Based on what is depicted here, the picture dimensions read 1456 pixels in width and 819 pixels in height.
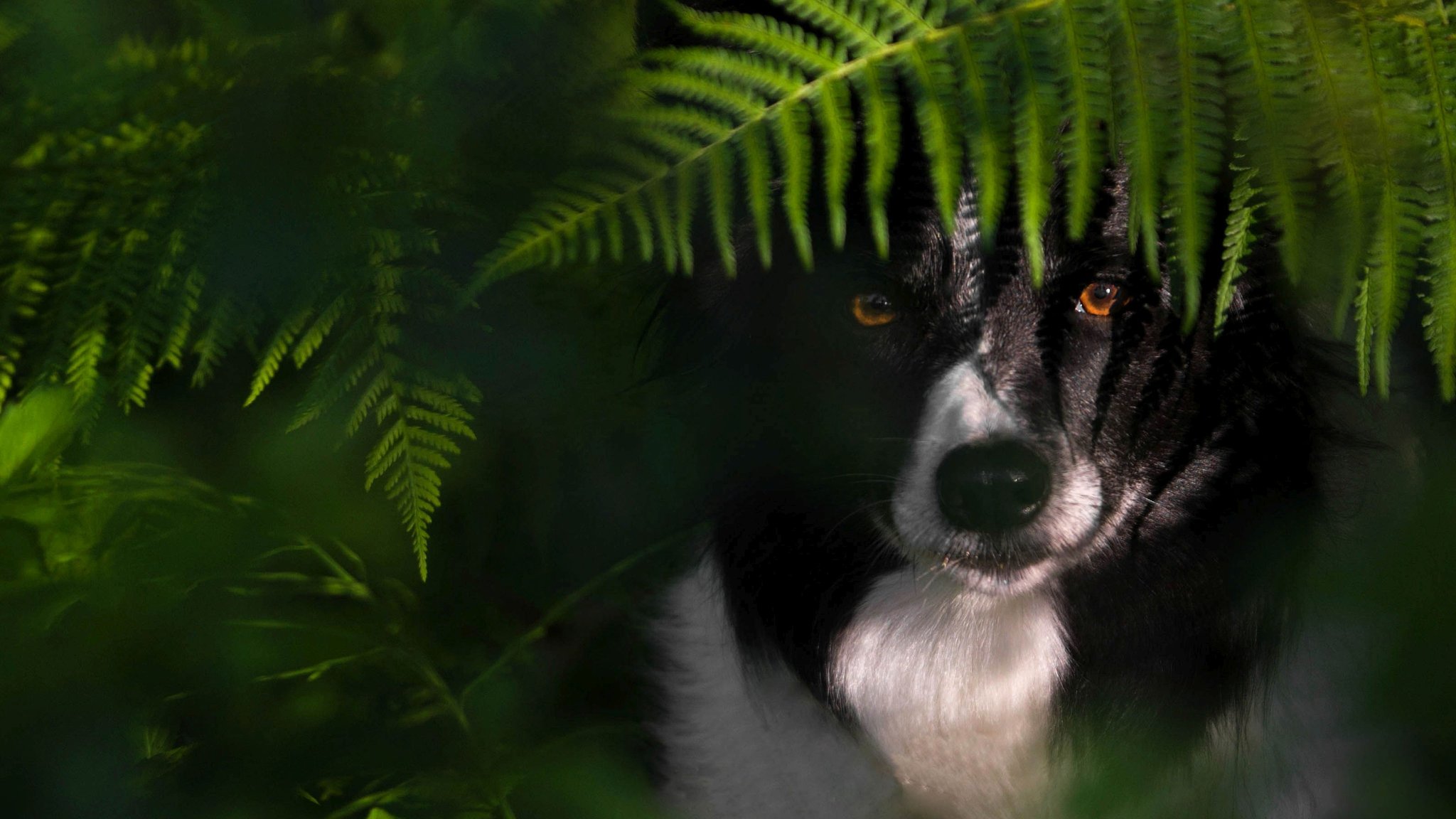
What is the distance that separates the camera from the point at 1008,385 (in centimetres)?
182

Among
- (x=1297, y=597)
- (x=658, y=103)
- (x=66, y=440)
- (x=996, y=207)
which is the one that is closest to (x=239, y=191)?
(x=66, y=440)

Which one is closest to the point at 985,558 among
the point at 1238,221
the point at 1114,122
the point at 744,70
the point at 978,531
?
the point at 978,531

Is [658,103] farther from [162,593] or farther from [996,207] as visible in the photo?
[162,593]

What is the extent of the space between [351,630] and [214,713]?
230 mm

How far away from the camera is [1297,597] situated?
6.84 ft

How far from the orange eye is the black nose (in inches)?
10.2

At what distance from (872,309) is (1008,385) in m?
0.26

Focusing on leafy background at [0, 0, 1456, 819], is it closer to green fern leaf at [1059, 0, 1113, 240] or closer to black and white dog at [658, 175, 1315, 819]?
green fern leaf at [1059, 0, 1113, 240]

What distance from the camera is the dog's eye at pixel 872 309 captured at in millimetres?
1923

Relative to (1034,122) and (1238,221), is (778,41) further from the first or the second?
(1238,221)

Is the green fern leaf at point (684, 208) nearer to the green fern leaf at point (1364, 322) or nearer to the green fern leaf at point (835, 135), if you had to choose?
the green fern leaf at point (835, 135)

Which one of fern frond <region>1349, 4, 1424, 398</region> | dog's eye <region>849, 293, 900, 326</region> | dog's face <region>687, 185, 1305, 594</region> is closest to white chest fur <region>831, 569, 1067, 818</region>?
dog's face <region>687, 185, 1305, 594</region>

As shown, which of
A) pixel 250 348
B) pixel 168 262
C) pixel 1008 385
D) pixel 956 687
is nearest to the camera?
pixel 168 262

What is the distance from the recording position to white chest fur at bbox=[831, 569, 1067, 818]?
7.16 ft
